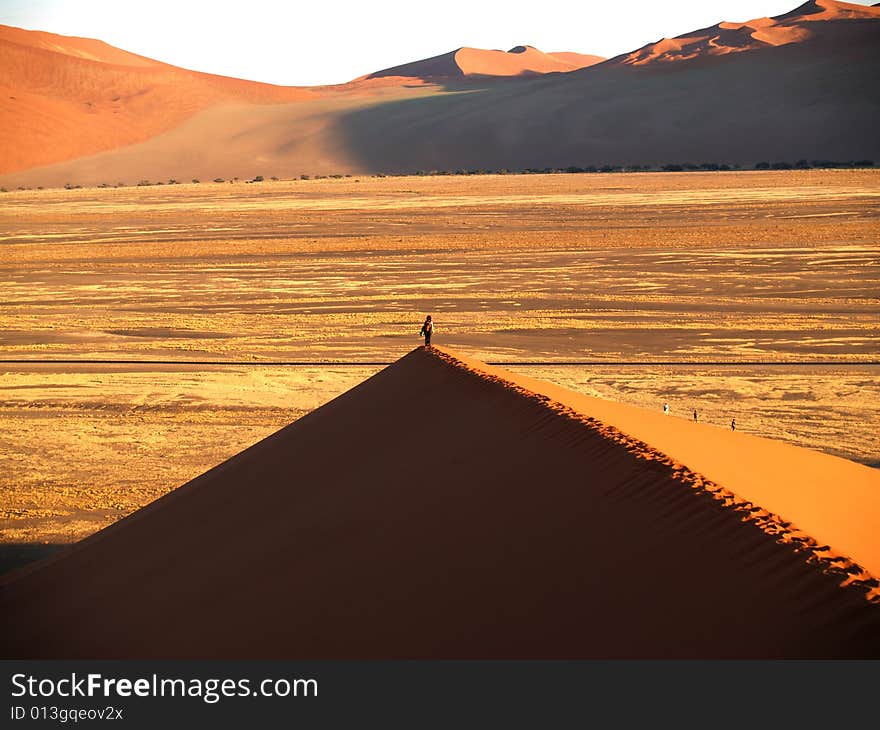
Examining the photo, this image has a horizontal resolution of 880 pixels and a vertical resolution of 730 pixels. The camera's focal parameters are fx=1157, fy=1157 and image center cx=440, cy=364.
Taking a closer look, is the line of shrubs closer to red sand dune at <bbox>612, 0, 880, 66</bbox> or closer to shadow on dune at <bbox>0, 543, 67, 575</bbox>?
red sand dune at <bbox>612, 0, 880, 66</bbox>

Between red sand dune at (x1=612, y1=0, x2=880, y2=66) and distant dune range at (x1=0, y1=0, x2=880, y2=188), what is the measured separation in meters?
0.52

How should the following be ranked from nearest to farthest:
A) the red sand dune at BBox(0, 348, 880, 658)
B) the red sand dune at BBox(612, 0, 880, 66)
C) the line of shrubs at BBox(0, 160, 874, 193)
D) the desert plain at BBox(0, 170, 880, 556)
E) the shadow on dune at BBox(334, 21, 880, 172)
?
the red sand dune at BBox(0, 348, 880, 658), the desert plain at BBox(0, 170, 880, 556), the line of shrubs at BBox(0, 160, 874, 193), the shadow on dune at BBox(334, 21, 880, 172), the red sand dune at BBox(612, 0, 880, 66)

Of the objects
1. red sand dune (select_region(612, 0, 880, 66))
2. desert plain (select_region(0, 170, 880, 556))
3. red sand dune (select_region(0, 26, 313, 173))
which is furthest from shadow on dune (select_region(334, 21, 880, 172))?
desert plain (select_region(0, 170, 880, 556))

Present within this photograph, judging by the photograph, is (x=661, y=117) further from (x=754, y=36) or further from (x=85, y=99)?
(x=85, y=99)

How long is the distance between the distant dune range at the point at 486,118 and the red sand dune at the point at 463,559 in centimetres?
8574

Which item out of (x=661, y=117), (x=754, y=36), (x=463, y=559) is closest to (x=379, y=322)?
(x=463, y=559)

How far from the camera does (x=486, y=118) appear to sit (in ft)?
369

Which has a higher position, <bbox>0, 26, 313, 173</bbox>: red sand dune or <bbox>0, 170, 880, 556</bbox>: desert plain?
<bbox>0, 26, 313, 173</bbox>: red sand dune

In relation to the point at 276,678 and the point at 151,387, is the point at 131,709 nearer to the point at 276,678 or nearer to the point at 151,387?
the point at 276,678

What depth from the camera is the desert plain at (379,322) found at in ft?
44.3

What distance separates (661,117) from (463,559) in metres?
104

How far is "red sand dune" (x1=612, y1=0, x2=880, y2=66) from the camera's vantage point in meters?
127

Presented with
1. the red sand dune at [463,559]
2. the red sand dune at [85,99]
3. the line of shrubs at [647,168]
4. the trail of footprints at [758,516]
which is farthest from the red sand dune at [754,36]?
the trail of footprints at [758,516]

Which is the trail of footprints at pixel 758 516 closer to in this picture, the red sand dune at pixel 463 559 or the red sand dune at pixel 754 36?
the red sand dune at pixel 463 559
